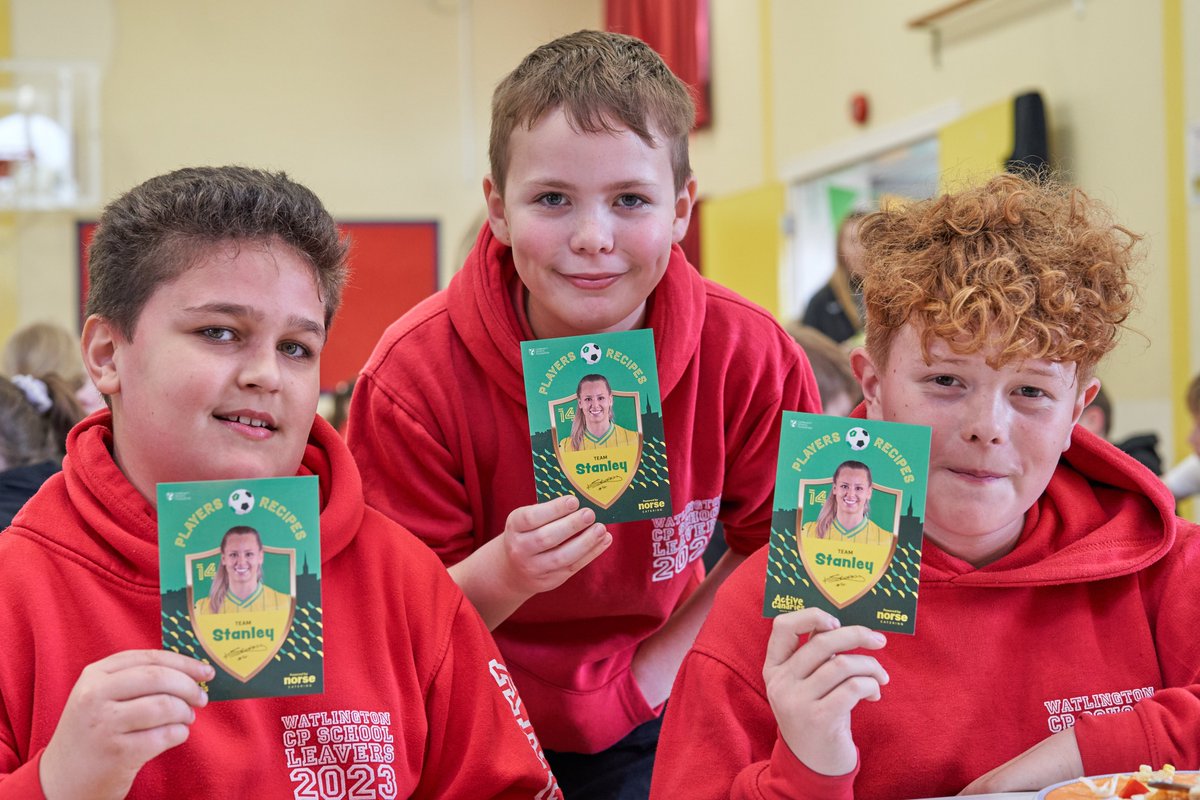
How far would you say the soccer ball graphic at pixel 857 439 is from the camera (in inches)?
55.1

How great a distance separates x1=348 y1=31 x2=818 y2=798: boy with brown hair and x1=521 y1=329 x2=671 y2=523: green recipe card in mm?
44

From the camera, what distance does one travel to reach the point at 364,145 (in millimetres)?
10688

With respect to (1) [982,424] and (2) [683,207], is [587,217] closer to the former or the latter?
(2) [683,207]

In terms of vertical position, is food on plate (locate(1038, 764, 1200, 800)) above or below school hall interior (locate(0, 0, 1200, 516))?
below

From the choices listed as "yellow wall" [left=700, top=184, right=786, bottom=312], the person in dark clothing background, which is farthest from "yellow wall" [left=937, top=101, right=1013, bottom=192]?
"yellow wall" [left=700, top=184, right=786, bottom=312]

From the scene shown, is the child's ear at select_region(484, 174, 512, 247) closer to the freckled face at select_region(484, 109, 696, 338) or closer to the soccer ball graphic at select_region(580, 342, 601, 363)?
the freckled face at select_region(484, 109, 696, 338)

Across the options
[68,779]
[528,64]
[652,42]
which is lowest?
[68,779]

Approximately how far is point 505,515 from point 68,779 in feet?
3.10

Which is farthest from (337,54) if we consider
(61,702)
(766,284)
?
(61,702)

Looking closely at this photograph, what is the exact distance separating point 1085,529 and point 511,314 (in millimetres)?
960

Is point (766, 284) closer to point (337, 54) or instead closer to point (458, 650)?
point (337, 54)

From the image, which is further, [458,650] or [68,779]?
[458,650]

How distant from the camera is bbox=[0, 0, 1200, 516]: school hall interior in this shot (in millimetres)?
5379

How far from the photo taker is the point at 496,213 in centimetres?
208
